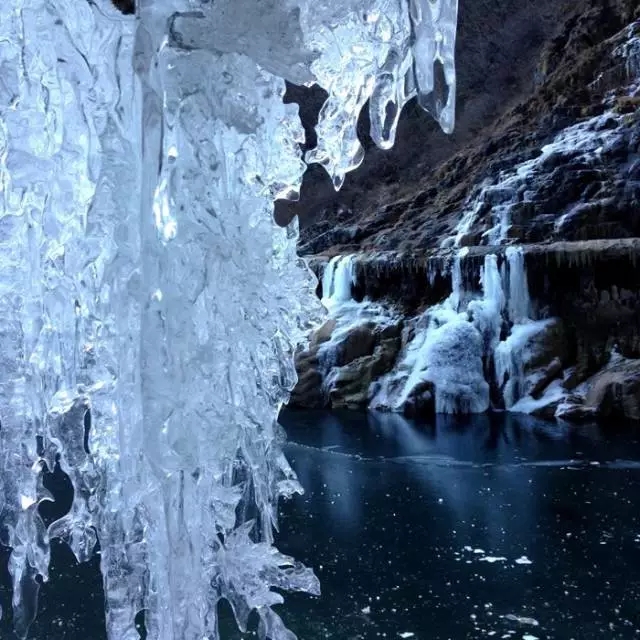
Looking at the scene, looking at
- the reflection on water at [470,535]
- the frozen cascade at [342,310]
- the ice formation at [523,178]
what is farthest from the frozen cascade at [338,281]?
the reflection on water at [470,535]

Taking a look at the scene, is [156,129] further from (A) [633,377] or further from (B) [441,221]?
(B) [441,221]

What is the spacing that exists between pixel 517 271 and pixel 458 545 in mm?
6906

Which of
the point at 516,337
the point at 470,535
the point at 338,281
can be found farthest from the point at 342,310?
the point at 470,535

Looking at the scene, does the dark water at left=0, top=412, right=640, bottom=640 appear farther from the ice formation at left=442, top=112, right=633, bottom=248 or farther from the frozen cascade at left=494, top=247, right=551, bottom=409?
the ice formation at left=442, top=112, right=633, bottom=248

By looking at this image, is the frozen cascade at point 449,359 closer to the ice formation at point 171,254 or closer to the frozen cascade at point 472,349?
the frozen cascade at point 472,349

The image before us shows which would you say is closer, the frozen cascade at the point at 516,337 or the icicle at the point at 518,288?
the frozen cascade at the point at 516,337

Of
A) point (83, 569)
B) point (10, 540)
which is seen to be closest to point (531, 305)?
point (83, 569)

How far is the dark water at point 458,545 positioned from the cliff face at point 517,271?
2.42 meters

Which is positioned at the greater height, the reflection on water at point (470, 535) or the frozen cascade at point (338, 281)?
the frozen cascade at point (338, 281)

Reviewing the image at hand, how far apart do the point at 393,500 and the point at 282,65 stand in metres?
4.57

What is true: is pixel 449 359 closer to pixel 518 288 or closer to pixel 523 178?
pixel 518 288

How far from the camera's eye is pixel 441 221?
48.4 ft

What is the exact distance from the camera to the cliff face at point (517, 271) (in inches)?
405

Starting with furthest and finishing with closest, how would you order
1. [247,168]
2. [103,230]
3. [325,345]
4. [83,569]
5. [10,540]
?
[325,345] < [83,569] < [10,540] < [247,168] < [103,230]
